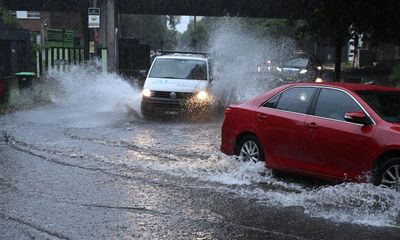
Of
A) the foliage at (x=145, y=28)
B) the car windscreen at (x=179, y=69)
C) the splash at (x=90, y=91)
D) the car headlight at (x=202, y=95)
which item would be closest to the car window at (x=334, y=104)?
the car headlight at (x=202, y=95)

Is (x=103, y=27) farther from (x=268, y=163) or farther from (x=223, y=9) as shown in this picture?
(x=268, y=163)

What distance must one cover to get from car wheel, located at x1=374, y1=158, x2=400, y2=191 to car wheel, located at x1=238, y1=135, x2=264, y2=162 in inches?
81.8

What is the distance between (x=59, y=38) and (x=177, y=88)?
13667mm

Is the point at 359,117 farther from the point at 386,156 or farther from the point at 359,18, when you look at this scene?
the point at 359,18

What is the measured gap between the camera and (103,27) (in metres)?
42.3

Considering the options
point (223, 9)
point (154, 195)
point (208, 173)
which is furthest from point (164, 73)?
point (223, 9)

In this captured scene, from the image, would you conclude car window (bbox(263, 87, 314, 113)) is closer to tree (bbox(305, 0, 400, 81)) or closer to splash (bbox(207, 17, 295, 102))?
tree (bbox(305, 0, 400, 81))

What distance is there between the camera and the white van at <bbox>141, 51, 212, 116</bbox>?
15.5 m

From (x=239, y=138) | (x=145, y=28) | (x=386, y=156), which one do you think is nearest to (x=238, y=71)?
(x=239, y=138)

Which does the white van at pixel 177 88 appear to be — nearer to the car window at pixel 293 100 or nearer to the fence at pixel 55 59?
the car window at pixel 293 100

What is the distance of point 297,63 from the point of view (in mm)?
28844

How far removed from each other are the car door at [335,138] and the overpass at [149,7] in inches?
1275

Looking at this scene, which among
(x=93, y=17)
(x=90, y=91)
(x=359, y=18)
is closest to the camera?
(x=359, y=18)

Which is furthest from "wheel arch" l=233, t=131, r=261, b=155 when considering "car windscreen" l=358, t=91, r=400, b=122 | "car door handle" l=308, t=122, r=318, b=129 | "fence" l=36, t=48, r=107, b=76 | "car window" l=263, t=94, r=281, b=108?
"fence" l=36, t=48, r=107, b=76
